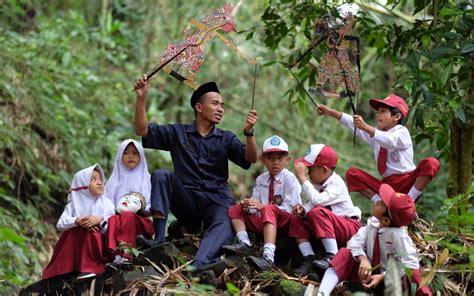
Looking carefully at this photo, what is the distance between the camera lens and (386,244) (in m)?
5.68

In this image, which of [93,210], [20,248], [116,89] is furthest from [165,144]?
[116,89]

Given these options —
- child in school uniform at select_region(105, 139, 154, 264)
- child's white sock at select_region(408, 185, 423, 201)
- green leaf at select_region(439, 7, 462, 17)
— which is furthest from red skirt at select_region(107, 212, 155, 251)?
green leaf at select_region(439, 7, 462, 17)

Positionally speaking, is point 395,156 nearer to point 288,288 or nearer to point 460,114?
point 460,114

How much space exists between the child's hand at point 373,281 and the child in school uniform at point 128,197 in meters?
1.77

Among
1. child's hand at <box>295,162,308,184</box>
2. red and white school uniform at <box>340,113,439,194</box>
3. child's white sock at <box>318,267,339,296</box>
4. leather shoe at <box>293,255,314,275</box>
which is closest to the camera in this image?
child's white sock at <box>318,267,339,296</box>

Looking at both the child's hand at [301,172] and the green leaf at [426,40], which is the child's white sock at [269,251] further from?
the green leaf at [426,40]

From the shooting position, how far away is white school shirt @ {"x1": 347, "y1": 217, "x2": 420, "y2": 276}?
5.56 m

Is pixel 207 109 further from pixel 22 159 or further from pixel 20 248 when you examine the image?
pixel 22 159

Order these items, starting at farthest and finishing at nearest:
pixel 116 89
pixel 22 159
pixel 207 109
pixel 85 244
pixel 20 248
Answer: pixel 116 89
pixel 22 159
pixel 20 248
pixel 207 109
pixel 85 244

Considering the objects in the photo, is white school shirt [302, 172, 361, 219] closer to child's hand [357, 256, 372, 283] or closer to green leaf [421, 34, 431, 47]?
child's hand [357, 256, 372, 283]

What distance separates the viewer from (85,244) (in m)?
6.33

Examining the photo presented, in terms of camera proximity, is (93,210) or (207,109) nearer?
(93,210)

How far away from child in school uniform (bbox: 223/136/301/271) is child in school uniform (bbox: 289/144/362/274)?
0.49 ft

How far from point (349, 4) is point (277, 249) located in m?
2.16
